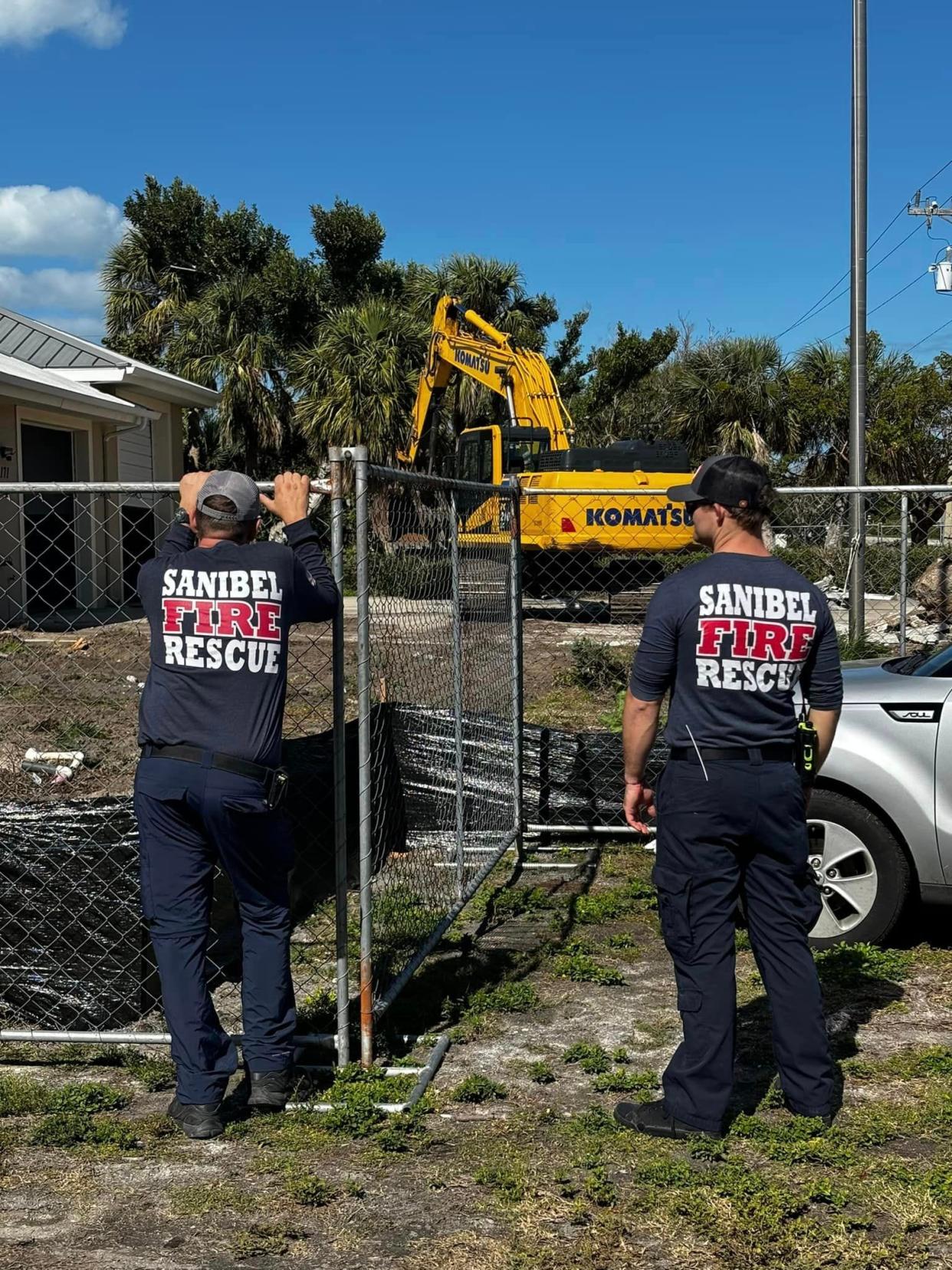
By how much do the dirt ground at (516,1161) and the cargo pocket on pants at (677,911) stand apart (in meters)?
0.55

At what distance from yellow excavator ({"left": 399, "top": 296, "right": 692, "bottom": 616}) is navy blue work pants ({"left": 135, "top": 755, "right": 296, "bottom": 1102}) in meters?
12.4

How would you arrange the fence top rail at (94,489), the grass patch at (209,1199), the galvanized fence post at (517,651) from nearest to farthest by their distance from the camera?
the grass patch at (209,1199)
the fence top rail at (94,489)
the galvanized fence post at (517,651)

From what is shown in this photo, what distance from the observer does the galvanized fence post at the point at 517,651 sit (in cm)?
680

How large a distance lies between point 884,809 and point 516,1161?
2.31m

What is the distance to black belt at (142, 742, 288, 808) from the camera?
3.66 m

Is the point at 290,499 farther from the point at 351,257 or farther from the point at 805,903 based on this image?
the point at 351,257

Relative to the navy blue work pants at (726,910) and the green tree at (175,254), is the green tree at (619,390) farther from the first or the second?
the navy blue work pants at (726,910)

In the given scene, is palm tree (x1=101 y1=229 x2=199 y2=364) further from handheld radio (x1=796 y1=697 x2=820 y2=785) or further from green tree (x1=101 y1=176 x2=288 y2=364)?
handheld radio (x1=796 y1=697 x2=820 y2=785)

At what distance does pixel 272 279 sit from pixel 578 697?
23655 mm

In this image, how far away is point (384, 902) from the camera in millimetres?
5098

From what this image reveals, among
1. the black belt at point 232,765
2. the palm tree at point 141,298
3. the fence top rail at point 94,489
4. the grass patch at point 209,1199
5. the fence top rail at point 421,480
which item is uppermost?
the palm tree at point 141,298

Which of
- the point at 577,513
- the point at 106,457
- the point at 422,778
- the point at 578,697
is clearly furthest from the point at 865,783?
the point at 106,457

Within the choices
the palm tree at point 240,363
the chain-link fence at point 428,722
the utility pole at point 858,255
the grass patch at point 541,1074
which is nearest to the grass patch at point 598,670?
the utility pole at point 858,255

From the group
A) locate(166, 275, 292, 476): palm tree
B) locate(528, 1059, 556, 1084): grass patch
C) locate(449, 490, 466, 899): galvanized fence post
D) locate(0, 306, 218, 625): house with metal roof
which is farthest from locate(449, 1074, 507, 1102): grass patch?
locate(166, 275, 292, 476): palm tree
